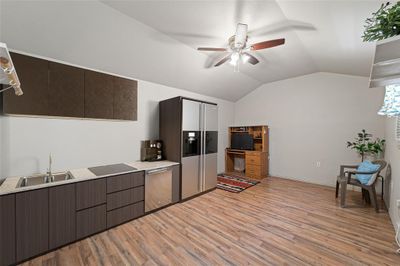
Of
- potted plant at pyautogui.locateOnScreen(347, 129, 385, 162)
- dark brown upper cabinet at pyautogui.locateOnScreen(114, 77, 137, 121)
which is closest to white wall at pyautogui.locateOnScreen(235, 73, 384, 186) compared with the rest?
potted plant at pyautogui.locateOnScreen(347, 129, 385, 162)

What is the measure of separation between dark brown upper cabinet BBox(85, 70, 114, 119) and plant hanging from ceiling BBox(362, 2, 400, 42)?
3.27 meters

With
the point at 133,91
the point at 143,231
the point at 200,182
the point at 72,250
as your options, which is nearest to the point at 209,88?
the point at 133,91

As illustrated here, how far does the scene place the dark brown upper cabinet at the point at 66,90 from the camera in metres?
2.35

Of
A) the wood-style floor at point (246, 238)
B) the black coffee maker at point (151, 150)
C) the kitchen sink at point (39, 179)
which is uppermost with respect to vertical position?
the black coffee maker at point (151, 150)

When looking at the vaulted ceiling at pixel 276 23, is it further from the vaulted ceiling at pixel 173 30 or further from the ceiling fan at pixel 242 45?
the ceiling fan at pixel 242 45

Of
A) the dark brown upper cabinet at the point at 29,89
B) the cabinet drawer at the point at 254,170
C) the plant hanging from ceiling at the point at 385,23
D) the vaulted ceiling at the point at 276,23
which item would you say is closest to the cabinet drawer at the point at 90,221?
the dark brown upper cabinet at the point at 29,89

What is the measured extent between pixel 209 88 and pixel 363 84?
11.8ft

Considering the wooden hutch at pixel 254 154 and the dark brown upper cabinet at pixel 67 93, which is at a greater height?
the dark brown upper cabinet at pixel 67 93

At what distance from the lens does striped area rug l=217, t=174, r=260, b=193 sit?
13.2 ft

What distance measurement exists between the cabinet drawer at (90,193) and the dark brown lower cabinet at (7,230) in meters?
0.55

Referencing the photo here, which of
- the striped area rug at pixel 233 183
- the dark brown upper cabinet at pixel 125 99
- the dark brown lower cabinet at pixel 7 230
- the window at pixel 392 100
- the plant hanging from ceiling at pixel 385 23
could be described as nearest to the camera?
the plant hanging from ceiling at pixel 385 23

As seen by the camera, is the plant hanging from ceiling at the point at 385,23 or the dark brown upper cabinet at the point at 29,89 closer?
the plant hanging from ceiling at the point at 385,23

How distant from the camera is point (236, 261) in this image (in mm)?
1796

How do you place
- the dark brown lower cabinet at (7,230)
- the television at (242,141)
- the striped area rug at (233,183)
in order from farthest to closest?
1. the television at (242,141)
2. the striped area rug at (233,183)
3. the dark brown lower cabinet at (7,230)
